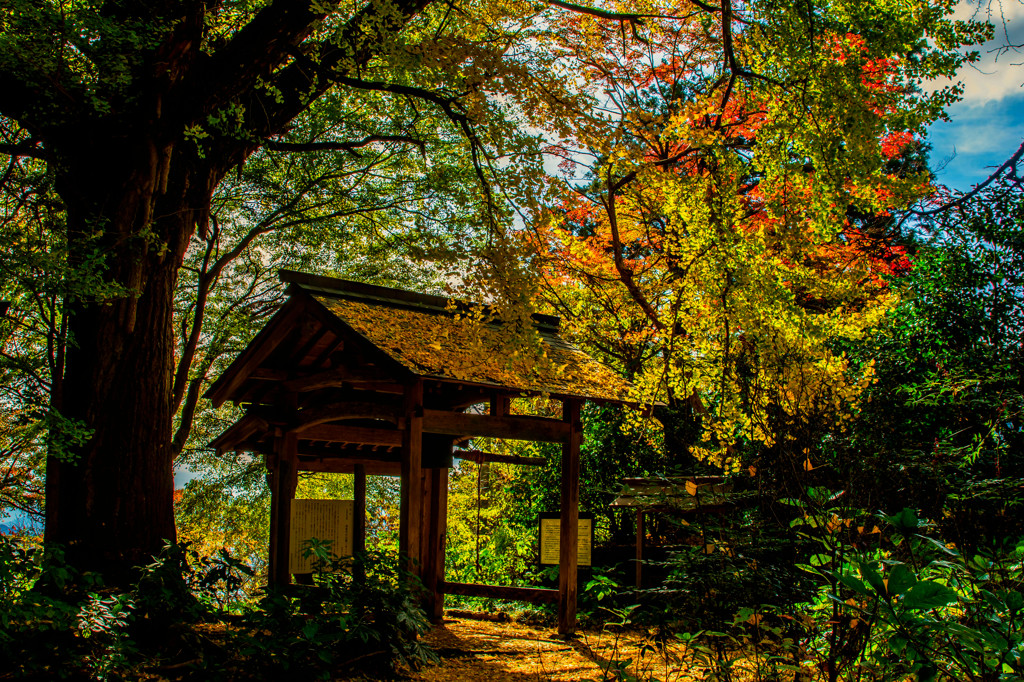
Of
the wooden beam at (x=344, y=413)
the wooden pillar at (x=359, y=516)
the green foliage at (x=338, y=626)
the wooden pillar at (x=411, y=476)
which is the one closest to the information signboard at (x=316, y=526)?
the wooden pillar at (x=359, y=516)

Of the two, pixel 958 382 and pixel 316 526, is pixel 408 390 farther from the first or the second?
pixel 958 382

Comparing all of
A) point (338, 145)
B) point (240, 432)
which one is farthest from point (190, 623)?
point (338, 145)

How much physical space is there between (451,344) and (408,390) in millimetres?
677

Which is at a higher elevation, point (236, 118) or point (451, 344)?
point (236, 118)

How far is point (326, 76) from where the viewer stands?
6.30 metres

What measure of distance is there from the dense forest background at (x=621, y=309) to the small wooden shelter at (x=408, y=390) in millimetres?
570

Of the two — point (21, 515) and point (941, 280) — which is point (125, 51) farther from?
point (941, 280)

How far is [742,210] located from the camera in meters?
6.79

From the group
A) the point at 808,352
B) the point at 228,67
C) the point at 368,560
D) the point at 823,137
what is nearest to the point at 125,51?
the point at 228,67

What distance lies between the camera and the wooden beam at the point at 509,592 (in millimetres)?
7603

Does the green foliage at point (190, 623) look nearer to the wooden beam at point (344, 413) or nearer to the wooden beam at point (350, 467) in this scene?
the wooden beam at point (344, 413)

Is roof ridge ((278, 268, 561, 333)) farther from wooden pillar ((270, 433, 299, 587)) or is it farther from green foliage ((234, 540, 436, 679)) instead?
green foliage ((234, 540, 436, 679))

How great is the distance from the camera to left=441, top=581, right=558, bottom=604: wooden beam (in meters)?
7.60

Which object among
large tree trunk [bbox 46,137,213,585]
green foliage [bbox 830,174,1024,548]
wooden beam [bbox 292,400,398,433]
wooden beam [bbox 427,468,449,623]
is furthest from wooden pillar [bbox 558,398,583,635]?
large tree trunk [bbox 46,137,213,585]
